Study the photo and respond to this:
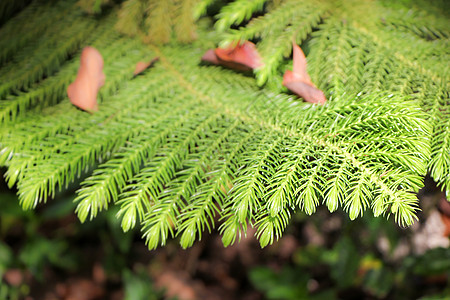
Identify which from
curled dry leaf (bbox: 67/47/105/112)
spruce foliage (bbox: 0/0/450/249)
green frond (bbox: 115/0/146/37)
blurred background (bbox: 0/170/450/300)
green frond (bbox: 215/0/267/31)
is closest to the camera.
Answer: spruce foliage (bbox: 0/0/450/249)

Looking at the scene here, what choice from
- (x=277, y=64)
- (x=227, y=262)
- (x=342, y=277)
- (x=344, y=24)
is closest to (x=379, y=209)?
(x=277, y=64)

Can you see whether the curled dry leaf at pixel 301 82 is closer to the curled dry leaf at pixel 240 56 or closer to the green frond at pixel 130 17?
the curled dry leaf at pixel 240 56

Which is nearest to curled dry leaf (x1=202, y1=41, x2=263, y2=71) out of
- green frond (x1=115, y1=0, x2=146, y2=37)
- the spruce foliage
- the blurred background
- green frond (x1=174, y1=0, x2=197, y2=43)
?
the spruce foliage

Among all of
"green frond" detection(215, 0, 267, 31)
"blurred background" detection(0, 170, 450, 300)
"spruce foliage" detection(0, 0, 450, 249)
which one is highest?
"green frond" detection(215, 0, 267, 31)

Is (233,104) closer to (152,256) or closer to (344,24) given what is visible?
(344,24)

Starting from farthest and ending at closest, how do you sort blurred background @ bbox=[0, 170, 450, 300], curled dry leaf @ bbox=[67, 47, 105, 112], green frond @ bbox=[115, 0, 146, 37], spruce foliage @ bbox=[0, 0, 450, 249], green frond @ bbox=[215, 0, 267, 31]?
blurred background @ bbox=[0, 170, 450, 300], green frond @ bbox=[115, 0, 146, 37], curled dry leaf @ bbox=[67, 47, 105, 112], green frond @ bbox=[215, 0, 267, 31], spruce foliage @ bbox=[0, 0, 450, 249]

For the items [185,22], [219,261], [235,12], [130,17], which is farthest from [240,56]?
[219,261]

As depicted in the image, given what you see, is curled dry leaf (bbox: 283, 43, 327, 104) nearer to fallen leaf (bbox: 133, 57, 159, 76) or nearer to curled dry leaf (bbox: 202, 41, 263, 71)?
curled dry leaf (bbox: 202, 41, 263, 71)

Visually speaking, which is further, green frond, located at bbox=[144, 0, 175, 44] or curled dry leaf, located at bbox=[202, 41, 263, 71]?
green frond, located at bbox=[144, 0, 175, 44]
